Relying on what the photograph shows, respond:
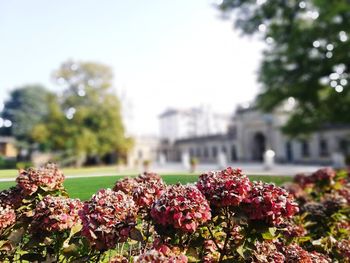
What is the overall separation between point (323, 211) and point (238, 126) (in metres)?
38.3

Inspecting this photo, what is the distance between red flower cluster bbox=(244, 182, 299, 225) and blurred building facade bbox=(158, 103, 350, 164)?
2136 cm

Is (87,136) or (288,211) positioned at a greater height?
(87,136)

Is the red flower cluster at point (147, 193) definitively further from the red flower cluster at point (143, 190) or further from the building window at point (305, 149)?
the building window at point (305, 149)

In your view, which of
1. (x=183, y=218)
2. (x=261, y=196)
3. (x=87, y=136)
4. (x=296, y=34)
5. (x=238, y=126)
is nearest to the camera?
(x=183, y=218)

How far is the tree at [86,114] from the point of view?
27.7 m

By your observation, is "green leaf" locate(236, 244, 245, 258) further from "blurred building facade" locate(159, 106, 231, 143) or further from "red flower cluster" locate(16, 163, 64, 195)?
"blurred building facade" locate(159, 106, 231, 143)

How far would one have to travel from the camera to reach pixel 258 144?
133 feet

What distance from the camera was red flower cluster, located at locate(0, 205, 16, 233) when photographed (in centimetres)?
215

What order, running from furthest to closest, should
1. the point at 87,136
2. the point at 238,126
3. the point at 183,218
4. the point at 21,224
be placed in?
1. the point at 238,126
2. the point at 87,136
3. the point at 21,224
4. the point at 183,218

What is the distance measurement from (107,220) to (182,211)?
470 mm

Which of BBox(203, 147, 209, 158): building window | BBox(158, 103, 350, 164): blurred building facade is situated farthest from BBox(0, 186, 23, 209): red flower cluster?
BBox(203, 147, 209, 158): building window

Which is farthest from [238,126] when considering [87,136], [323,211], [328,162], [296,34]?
[323,211]

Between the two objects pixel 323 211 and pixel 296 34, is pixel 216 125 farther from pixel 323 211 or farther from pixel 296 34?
pixel 323 211

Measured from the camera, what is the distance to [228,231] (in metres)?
2.11
